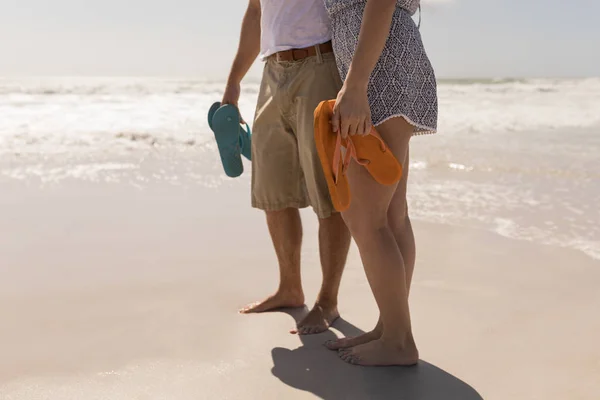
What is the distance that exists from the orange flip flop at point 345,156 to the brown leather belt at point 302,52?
465mm

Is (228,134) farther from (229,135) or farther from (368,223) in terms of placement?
(368,223)

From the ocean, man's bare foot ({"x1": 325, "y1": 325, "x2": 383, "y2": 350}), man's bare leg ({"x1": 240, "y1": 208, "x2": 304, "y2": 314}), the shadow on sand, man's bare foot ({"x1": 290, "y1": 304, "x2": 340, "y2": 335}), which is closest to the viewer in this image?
the shadow on sand

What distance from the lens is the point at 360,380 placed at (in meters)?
2.14

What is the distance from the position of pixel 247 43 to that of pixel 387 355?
4.90 feet

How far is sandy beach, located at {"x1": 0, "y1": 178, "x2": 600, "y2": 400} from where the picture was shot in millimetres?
2117

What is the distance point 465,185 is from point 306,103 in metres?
3.41

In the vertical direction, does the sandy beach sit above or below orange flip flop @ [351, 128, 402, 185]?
below

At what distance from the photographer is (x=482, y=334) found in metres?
2.51

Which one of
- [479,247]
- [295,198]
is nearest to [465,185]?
[479,247]

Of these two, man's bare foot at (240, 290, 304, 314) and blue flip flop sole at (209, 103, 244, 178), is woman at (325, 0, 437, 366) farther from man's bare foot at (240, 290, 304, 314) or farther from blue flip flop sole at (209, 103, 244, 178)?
blue flip flop sole at (209, 103, 244, 178)

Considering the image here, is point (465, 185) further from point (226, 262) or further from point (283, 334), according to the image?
point (283, 334)

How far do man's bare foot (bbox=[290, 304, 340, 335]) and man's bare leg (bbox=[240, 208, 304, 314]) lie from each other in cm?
21

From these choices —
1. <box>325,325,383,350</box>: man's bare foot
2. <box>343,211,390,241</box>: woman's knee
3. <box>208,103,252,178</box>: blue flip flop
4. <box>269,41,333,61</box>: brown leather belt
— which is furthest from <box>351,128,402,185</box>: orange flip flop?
<box>208,103,252,178</box>: blue flip flop

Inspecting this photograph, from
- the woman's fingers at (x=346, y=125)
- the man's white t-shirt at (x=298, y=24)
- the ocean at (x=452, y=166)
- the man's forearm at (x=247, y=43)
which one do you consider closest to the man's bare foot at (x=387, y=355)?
the woman's fingers at (x=346, y=125)
